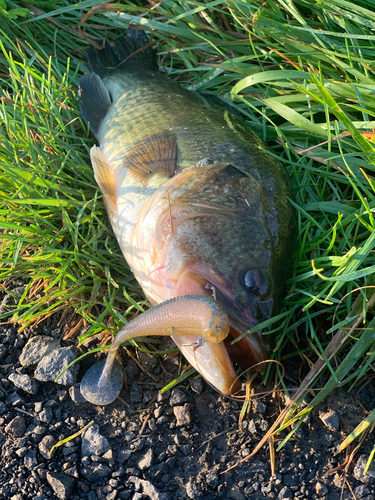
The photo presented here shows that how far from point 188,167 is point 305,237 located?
2.78 ft

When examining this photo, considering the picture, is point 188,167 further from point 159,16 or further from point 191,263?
point 159,16

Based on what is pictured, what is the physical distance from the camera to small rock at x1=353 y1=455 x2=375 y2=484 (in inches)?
103

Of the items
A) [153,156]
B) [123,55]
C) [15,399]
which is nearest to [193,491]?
[15,399]

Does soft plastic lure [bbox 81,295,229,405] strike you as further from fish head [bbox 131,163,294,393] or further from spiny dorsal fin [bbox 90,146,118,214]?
spiny dorsal fin [bbox 90,146,118,214]

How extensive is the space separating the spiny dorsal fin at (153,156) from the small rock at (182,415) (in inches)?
54.6

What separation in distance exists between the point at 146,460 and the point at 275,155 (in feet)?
6.69

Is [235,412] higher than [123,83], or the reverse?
[123,83]

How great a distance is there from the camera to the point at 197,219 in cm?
278

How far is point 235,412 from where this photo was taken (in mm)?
2852

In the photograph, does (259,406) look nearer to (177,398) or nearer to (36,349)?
→ (177,398)

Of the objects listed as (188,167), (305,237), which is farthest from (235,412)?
(188,167)

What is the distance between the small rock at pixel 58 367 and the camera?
2.97 m

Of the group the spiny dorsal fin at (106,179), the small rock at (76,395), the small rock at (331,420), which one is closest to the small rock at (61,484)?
the small rock at (76,395)

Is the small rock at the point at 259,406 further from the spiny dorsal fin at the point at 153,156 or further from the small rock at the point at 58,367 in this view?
the spiny dorsal fin at the point at 153,156
